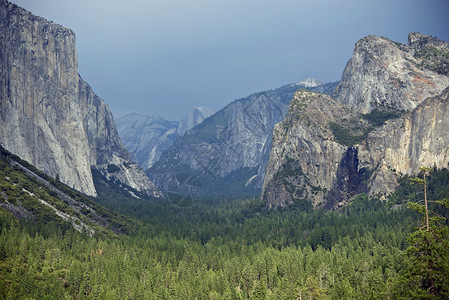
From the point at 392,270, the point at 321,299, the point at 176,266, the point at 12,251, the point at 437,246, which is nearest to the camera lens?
the point at 437,246

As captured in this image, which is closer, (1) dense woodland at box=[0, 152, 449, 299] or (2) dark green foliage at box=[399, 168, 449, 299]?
(2) dark green foliage at box=[399, 168, 449, 299]

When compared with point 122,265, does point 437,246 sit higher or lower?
higher

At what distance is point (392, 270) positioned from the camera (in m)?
145

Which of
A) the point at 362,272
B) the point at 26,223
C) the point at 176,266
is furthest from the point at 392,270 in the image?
the point at 26,223

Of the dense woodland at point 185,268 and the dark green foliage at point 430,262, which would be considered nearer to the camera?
→ the dark green foliage at point 430,262

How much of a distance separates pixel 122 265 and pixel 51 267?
2290cm

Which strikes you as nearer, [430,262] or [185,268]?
[430,262]

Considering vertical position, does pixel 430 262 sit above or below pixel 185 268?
above

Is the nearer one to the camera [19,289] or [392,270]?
[19,289]

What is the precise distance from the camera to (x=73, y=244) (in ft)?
599

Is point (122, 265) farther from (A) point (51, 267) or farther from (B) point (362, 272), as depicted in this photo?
(B) point (362, 272)

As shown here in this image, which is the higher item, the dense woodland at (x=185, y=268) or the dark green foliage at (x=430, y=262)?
the dark green foliage at (x=430, y=262)

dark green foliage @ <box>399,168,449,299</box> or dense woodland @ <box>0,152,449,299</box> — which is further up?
dark green foliage @ <box>399,168,449,299</box>

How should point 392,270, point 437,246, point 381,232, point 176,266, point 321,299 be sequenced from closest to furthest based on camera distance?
point 437,246 → point 321,299 → point 392,270 → point 176,266 → point 381,232
